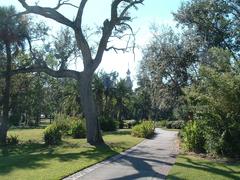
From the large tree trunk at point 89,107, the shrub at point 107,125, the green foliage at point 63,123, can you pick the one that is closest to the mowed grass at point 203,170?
the large tree trunk at point 89,107

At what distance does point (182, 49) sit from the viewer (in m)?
33.3

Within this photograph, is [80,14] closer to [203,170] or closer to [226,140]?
[226,140]

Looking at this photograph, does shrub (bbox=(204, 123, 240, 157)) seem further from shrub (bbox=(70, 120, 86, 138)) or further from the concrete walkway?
shrub (bbox=(70, 120, 86, 138))

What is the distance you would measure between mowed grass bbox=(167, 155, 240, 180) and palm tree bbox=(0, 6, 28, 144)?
47.7 ft

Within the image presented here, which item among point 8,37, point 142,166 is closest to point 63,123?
point 8,37

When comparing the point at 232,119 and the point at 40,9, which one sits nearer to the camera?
the point at 232,119

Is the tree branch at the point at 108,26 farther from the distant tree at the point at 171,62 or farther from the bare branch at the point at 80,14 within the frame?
the distant tree at the point at 171,62

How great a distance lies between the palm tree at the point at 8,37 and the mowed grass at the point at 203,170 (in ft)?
47.7

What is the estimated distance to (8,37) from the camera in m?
28.0

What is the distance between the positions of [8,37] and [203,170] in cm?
1808

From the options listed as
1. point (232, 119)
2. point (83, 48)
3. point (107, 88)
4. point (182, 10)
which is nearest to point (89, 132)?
point (83, 48)

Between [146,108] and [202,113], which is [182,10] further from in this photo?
A: [146,108]

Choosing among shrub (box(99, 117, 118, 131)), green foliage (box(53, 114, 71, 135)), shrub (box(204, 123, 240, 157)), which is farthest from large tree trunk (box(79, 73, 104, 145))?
shrub (box(99, 117, 118, 131))

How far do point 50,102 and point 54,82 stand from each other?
5260mm
